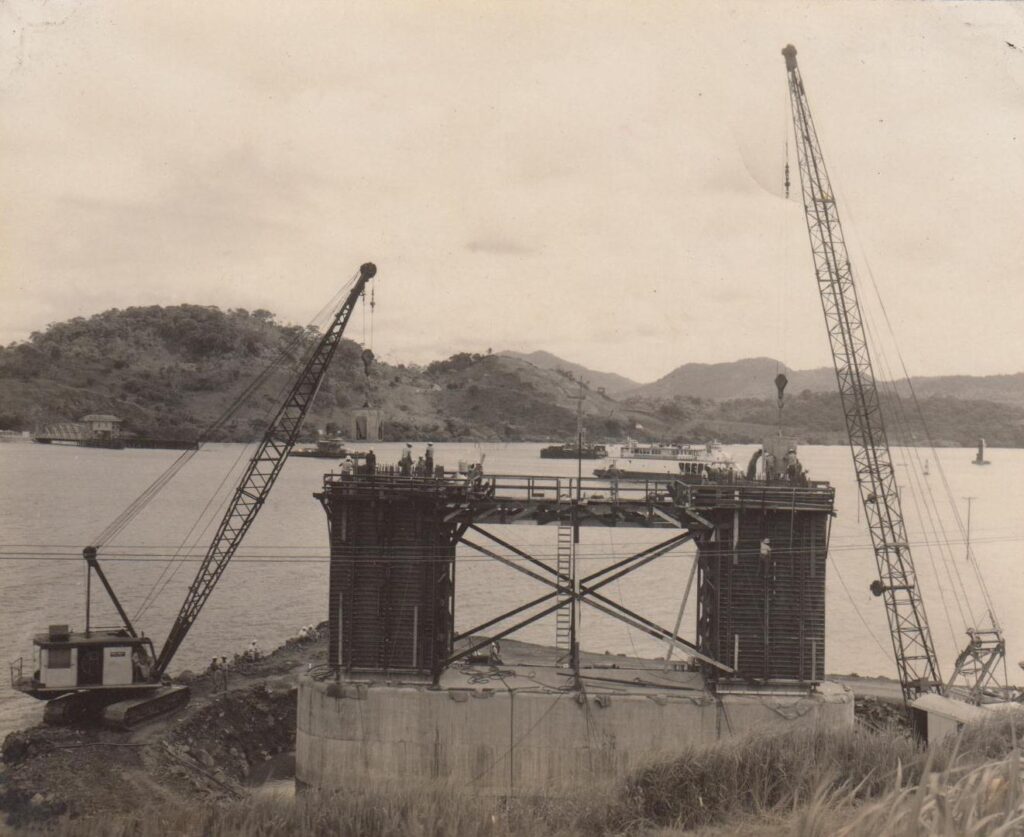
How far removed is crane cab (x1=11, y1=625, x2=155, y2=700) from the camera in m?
33.6

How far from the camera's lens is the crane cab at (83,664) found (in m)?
33.6

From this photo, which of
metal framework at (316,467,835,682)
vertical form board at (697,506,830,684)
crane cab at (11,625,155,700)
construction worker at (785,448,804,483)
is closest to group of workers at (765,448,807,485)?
construction worker at (785,448,804,483)

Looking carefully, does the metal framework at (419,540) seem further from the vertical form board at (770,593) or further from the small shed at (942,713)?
the small shed at (942,713)

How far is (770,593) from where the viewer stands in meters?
30.5

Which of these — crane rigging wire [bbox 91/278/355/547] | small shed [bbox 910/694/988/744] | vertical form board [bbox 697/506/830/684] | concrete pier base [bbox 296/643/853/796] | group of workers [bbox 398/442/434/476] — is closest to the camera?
small shed [bbox 910/694/988/744]

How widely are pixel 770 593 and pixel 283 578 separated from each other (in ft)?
174

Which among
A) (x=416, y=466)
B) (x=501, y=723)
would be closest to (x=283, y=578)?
(x=416, y=466)

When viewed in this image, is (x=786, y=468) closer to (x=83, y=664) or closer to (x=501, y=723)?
(x=501, y=723)

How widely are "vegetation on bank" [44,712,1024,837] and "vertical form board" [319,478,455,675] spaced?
1654 cm

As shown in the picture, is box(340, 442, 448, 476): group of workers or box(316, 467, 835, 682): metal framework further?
box(340, 442, 448, 476): group of workers

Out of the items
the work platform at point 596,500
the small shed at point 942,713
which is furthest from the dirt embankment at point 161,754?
the small shed at point 942,713

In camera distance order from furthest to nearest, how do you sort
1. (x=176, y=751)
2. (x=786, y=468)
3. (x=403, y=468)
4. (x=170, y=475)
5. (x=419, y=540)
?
(x=170, y=475) < (x=786, y=468) < (x=176, y=751) < (x=403, y=468) < (x=419, y=540)

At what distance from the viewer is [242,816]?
38.9 ft

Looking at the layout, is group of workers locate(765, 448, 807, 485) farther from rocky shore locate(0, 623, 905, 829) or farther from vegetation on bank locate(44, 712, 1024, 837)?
vegetation on bank locate(44, 712, 1024, 837)
